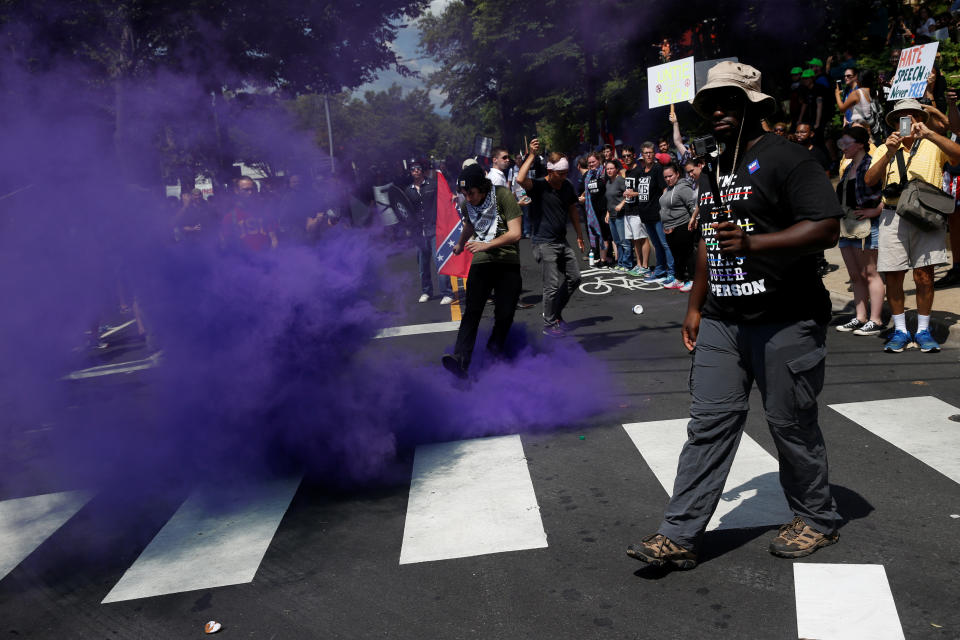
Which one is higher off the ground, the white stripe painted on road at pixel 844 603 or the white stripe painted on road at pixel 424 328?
the white stripe painted on road at pixel 844 603

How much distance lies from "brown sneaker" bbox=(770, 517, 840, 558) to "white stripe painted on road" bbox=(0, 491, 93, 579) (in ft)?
12.0

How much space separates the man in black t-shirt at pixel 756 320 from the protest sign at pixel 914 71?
6411mm

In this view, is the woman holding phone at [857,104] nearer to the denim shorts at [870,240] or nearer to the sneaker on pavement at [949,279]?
the sneaker on pavement at [949,279]

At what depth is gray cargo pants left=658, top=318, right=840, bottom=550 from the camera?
3.56 meters

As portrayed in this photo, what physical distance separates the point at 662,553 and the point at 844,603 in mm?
702

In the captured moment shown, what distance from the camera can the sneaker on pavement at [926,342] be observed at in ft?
23.9

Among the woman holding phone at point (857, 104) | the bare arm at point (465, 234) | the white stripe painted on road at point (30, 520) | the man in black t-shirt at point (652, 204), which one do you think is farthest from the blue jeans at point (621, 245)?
the white stripe painted on road at point (30, 520)

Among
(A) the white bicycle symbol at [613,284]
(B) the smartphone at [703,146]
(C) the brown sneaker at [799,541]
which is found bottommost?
(A) the white bicycle symbol at [613,284]

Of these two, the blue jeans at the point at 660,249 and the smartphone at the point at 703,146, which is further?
the blue jeans at the point at 660,249

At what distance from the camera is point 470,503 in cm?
471

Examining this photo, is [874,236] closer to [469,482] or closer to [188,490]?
[469,482]

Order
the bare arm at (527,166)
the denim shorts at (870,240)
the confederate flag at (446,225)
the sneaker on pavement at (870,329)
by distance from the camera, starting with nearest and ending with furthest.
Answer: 1. the denim shorts at (870,240)
2. the sneaker on pavement at (870,329)
3. the bare arm at (527,166)
4. the confederate flag at (446,225)

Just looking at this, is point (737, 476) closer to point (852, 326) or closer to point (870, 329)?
point (870, 329)

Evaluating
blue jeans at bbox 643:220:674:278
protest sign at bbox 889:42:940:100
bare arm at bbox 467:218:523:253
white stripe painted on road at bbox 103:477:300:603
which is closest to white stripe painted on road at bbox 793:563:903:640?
white stripe painted on road at bbox 103:477:300:603
